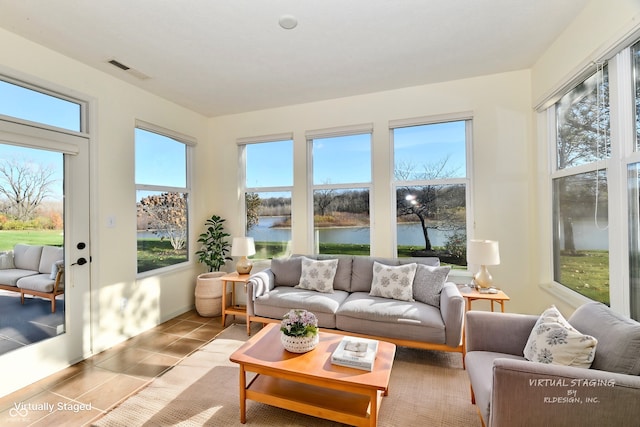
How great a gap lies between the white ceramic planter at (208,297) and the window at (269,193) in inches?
31.3

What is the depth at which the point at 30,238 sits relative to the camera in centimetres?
245

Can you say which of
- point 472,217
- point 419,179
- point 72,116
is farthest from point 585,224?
point 72,116

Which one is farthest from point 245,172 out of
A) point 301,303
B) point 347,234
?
point 301,303

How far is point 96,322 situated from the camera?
285 centimetres

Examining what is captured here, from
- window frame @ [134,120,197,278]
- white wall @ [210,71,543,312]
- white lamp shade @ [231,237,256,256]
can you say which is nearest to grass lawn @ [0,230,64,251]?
window frame @ [134,120,197,278]

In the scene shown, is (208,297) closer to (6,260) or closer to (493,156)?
(6,260)

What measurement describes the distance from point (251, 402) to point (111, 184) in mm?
2629

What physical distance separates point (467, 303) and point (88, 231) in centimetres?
385

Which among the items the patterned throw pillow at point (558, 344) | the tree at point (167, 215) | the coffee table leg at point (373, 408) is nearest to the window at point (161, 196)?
the tree at point (167, 215)

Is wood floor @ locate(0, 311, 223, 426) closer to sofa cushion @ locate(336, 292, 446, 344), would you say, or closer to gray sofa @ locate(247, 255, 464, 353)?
gray sofa @ locate(247, 255, 464, 353)

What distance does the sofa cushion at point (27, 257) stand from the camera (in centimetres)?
239

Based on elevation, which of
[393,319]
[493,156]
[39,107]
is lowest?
[393,319]

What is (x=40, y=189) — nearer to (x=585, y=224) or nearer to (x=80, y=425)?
(x=80, y=425)

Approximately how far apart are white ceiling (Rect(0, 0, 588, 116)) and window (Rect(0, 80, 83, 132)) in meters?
0.44
